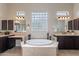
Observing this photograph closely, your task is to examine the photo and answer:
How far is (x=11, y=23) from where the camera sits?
10.3 feet

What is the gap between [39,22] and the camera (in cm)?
292

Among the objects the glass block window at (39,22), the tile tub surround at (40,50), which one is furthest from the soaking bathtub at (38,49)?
the glass block window at (39,22)

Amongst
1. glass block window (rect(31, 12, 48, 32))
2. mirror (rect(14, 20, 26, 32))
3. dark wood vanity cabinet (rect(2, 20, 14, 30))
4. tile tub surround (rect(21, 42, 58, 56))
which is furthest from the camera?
mirror (rect(14, 20, 26, 32))

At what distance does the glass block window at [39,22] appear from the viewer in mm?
2889

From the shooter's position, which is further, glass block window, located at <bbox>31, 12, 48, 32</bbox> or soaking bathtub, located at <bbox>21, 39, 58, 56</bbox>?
glass block window, located at <bbox>31, 12, 48, 32</bbox>

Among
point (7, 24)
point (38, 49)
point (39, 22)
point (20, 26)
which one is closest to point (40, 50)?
point (38, 49)

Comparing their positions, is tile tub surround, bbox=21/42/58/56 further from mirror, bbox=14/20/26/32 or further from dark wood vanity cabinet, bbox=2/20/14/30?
dark wood vanity cabinet, bbox=2/20/14/30

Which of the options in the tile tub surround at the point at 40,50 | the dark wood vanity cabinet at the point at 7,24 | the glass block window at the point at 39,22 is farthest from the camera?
the dark wood vanity cabinet at the point at 7,24

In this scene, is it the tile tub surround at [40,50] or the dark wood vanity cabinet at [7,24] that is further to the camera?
the dark wood vanity cabinet at [7,24]

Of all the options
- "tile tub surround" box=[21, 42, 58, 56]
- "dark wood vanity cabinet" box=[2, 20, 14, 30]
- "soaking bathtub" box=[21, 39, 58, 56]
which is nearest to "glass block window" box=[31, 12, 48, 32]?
"soaking bathtub" box=[21, 39, 58, 56]

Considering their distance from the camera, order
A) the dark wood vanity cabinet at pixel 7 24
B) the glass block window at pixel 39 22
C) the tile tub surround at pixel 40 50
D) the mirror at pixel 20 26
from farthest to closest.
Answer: the mirror at pixel 20 26 → the dark wood vanity cabinet at pixel 7 24 → the glass block window at pixel 39 22 → the tile tub surround at pixel 40 50

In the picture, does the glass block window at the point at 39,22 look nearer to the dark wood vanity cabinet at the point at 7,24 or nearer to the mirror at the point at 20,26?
the mirror at the point at 20,26

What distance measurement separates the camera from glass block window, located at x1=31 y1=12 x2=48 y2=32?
9.48 feet

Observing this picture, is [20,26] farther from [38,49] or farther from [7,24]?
[38,49]
